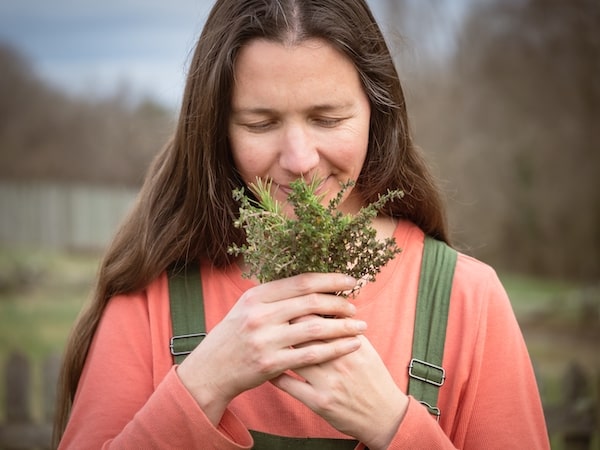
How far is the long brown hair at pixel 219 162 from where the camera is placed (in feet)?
6.63

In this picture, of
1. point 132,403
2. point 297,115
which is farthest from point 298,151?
point 132,403

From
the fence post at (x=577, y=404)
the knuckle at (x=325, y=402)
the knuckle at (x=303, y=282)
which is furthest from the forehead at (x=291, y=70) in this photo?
the fence post at (x=577, y=404)

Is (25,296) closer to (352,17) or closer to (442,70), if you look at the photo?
(442,70)

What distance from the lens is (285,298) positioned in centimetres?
177

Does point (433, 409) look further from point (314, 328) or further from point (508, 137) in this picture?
point (508, 137)

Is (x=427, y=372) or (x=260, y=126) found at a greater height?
(x=260, y=126)

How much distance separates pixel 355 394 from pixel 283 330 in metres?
0.29

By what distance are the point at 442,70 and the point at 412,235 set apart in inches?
170

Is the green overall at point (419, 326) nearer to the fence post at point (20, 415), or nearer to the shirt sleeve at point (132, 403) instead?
the shirt sleeve at point (132, 403)

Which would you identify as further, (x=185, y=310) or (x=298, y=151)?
(x=185, y=310)

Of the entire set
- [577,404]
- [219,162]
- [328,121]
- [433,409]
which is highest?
[328,121]

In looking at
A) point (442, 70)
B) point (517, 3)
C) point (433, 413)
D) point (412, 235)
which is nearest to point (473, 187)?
point (442, 70)

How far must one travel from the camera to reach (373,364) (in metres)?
1.84

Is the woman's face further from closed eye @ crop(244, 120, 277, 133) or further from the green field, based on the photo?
the green field
